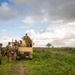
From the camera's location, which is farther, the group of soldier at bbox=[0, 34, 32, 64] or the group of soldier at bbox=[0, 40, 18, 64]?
the group of soldier at bbox=[0, 34, 32, 64]

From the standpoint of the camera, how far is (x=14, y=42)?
31.6 metres

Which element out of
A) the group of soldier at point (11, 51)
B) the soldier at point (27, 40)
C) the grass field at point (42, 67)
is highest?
the soldier at point (27, 40)

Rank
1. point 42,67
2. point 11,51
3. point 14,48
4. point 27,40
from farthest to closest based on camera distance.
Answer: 1. point 27,40
2. point 14,48
3. point 11,51
4. point 42,67

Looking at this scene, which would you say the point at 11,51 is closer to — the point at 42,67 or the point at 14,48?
the point at 14,48

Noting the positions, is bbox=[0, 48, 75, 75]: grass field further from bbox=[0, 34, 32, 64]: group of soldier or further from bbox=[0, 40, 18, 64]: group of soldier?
bbox=[0, 34, 32, 64]: group of soldier

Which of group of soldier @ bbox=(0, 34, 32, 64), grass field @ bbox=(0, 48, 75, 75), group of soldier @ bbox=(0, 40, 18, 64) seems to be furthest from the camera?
group of soldier @ bbox=(0, 34, 32, 64)

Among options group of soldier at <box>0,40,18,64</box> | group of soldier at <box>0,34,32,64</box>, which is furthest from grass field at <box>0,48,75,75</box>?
group of soldier at <box>0,34,32,64</box>

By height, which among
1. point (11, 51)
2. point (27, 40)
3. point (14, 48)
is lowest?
point (11, 51)

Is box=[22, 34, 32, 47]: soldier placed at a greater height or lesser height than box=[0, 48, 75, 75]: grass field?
greater

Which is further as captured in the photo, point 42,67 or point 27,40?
point 27,40

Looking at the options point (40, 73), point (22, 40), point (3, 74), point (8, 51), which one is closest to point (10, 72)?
point (3, 74)

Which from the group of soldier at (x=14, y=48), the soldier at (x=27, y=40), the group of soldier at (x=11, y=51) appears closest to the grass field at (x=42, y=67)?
the group of soldier at (x=11, y=51)

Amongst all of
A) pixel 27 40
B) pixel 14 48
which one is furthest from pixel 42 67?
pixel 27 40

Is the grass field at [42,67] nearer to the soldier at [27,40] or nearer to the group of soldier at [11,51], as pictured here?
the group of soldier at [11,51]
